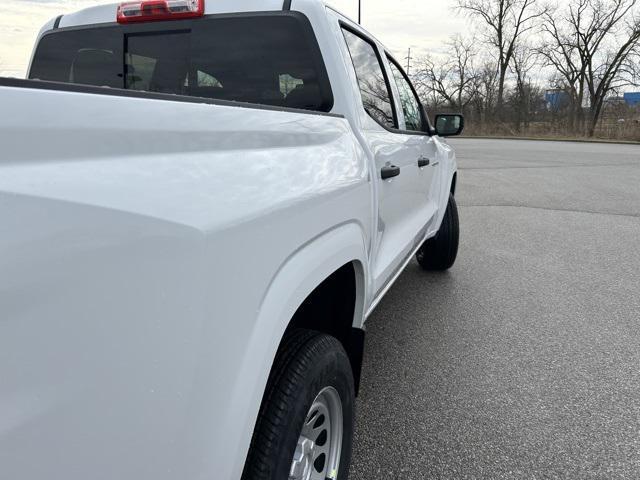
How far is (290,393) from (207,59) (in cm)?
169

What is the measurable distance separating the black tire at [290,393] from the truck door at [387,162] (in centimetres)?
71

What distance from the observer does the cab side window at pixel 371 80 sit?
2506 mm

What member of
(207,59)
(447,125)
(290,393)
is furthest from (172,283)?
(447,125)

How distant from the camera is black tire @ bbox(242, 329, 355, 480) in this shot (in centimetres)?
132

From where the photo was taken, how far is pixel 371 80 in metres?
2.74

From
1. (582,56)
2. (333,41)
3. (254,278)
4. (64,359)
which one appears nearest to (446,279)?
(333,41)

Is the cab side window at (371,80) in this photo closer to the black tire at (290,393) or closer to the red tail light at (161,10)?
the red tail light at (161,10)

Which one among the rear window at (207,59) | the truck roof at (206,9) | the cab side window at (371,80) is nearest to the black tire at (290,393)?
the rear window at (207,59)

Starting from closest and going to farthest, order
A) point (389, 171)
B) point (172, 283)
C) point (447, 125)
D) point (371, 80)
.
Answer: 1. point (172, 283)
2. point (389, 171)
3. point (371, 80)
4. point (447, 125)

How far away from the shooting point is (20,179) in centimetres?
76

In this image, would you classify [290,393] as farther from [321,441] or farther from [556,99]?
[556,99]

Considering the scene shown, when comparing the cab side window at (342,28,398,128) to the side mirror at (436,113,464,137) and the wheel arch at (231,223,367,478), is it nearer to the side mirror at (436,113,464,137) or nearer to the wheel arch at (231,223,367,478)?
the wheel arch at (231,223,367,478)

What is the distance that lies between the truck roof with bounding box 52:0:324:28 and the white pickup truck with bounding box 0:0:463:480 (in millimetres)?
720

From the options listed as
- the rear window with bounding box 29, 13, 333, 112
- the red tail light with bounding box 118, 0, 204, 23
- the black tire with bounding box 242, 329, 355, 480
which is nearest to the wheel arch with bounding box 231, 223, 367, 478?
the black tire with bounding box 242, 329, 355, 480
